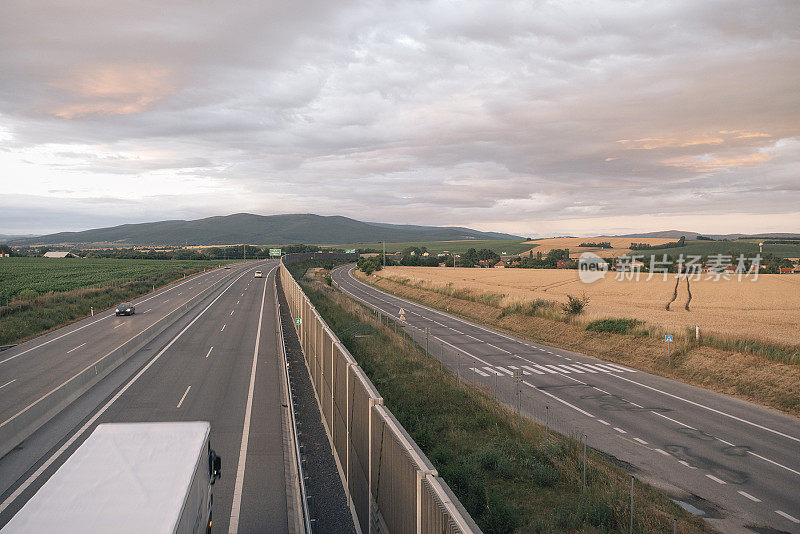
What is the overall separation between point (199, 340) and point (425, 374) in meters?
17.7

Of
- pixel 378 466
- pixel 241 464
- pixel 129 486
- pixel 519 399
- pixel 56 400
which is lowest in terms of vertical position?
pixel 519 399

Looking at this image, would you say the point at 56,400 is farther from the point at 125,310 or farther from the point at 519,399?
the point at 125,310

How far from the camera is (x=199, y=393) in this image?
19.4 metres

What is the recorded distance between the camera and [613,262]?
9762 cm

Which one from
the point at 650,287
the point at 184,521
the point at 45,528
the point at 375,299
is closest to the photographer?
the point at 45,528

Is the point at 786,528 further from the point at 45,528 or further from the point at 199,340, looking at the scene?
the point at 199,340

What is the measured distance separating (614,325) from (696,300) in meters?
21.6

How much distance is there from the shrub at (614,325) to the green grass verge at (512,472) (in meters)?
18.3

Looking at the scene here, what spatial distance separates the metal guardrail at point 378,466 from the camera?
5.66 m

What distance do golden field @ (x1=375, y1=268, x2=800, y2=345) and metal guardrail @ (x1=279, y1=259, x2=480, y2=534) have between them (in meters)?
26.7

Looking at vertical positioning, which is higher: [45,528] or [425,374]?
[45,528]

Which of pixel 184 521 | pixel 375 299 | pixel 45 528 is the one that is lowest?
pixel 375 299

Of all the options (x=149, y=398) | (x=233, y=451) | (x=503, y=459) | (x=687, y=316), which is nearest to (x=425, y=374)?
(x=503, y=459)

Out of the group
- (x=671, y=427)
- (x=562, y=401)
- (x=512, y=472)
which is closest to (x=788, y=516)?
(x=671, y=427)
